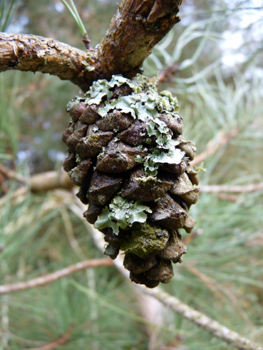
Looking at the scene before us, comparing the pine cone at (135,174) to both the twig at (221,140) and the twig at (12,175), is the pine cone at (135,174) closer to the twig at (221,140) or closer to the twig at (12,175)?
the twig at (221,140)

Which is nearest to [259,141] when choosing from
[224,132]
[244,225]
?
[224,132]

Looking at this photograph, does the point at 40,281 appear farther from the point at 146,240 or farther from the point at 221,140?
the point at 221,140

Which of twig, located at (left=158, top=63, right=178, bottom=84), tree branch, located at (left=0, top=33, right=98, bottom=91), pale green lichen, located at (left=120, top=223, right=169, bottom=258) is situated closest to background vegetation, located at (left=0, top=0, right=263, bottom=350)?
twig, located at (left=158, top=63, right=178, bottom=84)

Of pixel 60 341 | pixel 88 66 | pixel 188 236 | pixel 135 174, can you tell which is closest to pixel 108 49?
pixel 88 66

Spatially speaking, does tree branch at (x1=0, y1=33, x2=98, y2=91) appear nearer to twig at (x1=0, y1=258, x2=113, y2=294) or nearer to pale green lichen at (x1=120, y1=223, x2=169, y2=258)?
pale green lichen at (x1=120, y1=223, x2=169, y2=258)

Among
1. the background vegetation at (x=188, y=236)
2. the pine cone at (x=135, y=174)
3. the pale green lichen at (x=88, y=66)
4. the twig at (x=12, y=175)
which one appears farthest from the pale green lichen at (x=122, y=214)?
the twig at (x=12, y=175)

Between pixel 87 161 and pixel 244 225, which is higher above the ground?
pixel 87 161

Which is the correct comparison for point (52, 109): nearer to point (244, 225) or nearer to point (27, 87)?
point (27, 87)
